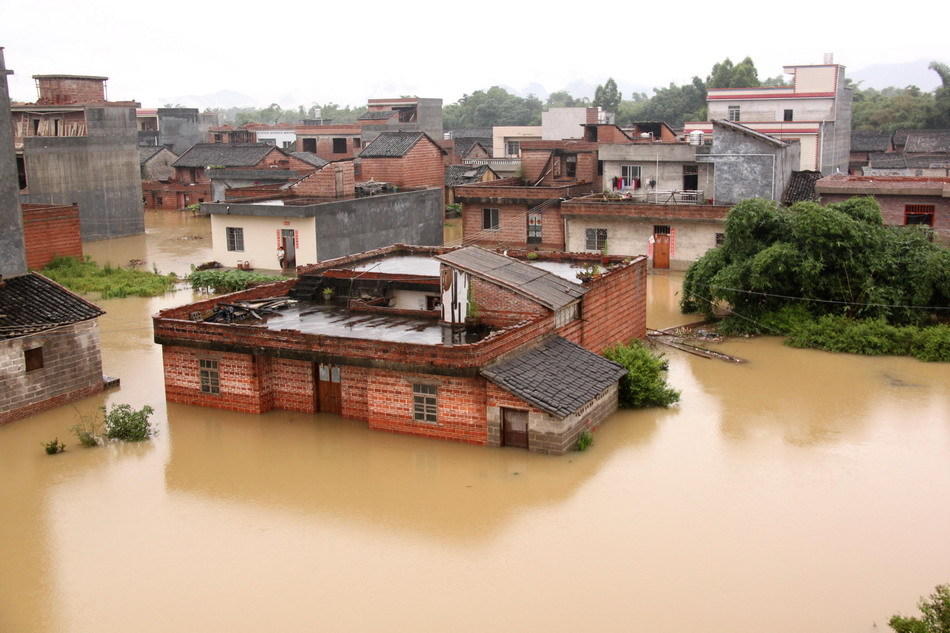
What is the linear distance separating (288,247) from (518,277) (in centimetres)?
1769

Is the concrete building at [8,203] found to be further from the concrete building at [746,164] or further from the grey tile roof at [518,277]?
the concrete building at [746,164]

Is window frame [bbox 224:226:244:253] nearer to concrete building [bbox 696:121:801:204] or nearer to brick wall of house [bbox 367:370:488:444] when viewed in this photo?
concrete building [bbox 696:121:801:204]

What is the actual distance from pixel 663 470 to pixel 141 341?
1674 cm

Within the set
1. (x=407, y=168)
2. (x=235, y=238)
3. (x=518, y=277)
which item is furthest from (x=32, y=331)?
(x=407, y=168)

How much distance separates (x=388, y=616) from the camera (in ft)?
40.2

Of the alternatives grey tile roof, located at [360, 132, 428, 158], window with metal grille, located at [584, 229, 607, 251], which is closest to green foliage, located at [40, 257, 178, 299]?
grey tile roof, located at [360, 132, 428, 158]

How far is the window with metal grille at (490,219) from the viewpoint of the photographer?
136 feet

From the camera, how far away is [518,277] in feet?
69.4

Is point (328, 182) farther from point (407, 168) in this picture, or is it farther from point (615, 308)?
point (615, 308)

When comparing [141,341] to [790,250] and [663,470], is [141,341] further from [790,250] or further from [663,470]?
[790,250]

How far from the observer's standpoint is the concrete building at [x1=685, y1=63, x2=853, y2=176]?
163 ft

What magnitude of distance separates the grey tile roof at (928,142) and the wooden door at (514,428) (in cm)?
4947

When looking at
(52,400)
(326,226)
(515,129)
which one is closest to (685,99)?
(515,129)

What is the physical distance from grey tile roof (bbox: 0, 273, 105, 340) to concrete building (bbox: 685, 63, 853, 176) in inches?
1493
